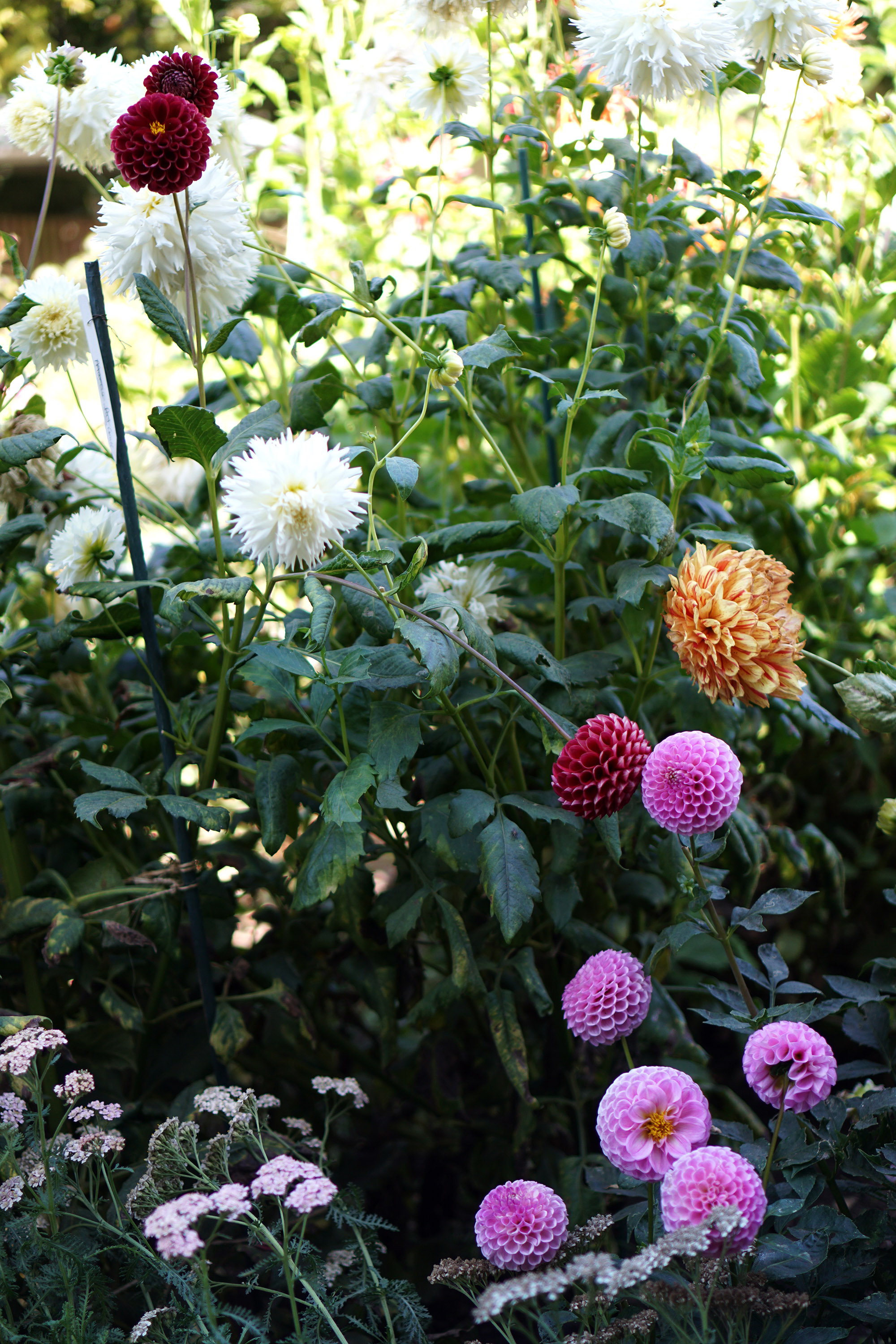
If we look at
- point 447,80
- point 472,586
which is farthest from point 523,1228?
point 447,80

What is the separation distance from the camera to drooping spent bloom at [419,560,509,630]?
1095mm

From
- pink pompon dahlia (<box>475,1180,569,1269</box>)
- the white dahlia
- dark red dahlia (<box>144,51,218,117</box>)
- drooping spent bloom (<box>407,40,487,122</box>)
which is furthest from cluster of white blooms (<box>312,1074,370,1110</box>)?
drooping spent bloom (<box>407,40,487,122</box>)

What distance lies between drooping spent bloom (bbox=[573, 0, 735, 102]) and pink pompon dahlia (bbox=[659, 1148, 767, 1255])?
0.93 m

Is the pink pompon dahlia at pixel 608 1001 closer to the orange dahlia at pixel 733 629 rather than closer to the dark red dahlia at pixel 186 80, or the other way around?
the orange dahlia at pixel 733 629

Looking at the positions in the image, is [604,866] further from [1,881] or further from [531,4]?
[531,4]

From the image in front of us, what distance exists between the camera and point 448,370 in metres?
0.90

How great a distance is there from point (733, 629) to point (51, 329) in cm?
75

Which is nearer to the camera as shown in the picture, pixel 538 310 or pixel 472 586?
pixel 472 586

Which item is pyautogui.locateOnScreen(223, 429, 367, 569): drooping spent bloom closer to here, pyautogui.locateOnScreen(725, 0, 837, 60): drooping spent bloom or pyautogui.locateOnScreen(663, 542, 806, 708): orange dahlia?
pyautogui.locateOnScreen(663, 542, 806, 708): orange dahlia

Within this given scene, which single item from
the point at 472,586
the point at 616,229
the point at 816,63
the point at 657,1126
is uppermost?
the point at 816,63

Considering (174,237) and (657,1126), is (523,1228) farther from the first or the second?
(174,237)

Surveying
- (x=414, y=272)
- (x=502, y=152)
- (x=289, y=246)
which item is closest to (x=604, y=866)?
(x=414, y=272)

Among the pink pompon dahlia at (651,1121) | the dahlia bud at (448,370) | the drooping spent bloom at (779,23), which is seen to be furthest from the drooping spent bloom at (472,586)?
the drooping spent bloom at (779,23)

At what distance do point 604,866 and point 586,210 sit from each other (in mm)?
787
